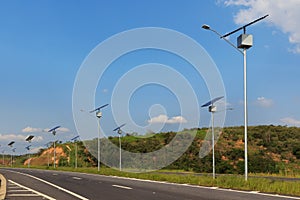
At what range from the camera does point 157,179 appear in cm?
2600

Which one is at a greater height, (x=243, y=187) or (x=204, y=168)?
(x=243, y=187)

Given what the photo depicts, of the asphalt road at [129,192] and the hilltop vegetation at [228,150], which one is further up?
the asphalt road at [129,192]

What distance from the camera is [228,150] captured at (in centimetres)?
Result: 7550

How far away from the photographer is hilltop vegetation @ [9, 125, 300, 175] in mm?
62062

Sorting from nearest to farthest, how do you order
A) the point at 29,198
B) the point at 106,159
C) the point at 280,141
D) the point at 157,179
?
the point at 29,198 < the point at 157,179 < the point at 280,141 < the point at 106,159

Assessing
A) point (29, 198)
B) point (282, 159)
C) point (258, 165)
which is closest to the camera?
point (29, 198)

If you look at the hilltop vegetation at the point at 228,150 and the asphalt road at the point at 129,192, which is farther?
the hilltop vegetation at the point at 228,150

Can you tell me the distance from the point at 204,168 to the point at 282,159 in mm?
16580

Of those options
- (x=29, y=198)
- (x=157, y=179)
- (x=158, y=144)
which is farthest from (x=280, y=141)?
(x=29, y=198)

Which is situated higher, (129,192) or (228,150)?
(129,192)

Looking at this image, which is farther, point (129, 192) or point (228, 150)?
point (228, 150)

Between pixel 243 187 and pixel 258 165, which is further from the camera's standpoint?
pixel 258 165

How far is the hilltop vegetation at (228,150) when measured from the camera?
6206 centimetres

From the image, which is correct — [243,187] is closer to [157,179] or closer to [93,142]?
[157,179]
